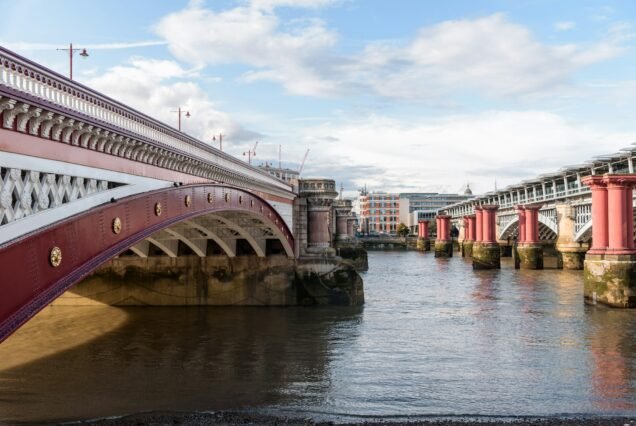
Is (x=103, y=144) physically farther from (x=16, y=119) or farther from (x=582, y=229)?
(x=582, y=229)

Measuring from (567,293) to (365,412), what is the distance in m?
23.5

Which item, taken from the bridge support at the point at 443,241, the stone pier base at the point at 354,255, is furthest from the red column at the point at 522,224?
the bridge support at the point at 443,241

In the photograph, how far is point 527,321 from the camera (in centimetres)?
2559

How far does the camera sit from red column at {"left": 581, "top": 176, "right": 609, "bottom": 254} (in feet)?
95.6

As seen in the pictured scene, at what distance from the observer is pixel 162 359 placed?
19125 mm

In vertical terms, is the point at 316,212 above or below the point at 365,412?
above

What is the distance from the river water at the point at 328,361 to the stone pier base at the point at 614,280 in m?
0.87

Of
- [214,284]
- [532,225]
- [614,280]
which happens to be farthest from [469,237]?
[214,284]

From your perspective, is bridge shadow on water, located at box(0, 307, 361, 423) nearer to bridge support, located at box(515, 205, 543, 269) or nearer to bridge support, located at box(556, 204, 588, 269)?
bridge support, located at box(556, 204, 588, 269)

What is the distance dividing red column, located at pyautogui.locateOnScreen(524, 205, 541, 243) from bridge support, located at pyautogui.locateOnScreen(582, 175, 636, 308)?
24825 mm

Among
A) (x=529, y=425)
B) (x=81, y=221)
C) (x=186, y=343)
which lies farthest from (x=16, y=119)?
(x=186, y=343)

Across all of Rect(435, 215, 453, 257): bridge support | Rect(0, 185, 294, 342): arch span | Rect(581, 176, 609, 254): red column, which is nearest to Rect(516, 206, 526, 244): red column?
Rect(435, 215, 453, 257): bridge support

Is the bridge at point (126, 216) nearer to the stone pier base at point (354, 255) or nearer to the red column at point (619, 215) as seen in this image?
the red column at point (619, 215)

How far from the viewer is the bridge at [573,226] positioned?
91.0 ft
